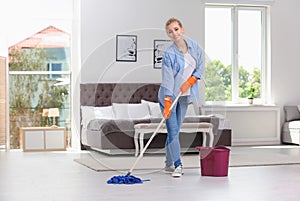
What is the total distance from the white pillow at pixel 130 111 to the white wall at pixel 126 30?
26.7 inches

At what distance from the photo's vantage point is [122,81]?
9250 mm

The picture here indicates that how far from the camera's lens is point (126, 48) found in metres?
9.27

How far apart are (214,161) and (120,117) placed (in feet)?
10.9

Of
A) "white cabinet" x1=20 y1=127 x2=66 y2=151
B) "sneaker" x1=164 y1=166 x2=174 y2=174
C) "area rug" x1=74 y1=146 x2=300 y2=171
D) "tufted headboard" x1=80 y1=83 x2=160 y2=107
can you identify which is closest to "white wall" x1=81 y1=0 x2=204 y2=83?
"tufted headboard" x1=80 y1=83 x2=160 y2=107

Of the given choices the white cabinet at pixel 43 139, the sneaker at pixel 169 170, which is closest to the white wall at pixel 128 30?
the white cabinet at pixel 43 139

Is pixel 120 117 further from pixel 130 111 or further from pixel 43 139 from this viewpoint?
pixel 43 139

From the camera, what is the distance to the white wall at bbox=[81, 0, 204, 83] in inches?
359

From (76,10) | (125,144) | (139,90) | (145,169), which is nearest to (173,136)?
(145,169)

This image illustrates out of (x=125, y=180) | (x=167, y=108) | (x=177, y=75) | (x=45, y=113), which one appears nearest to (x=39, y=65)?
(x=45, y=113)

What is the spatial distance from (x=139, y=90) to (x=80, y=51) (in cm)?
104

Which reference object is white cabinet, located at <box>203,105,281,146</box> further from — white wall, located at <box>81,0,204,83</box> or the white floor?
the white floor

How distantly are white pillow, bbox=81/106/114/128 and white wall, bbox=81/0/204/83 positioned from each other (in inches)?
22.9

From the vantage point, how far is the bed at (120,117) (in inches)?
303

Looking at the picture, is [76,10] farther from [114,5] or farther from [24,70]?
[24,70]
